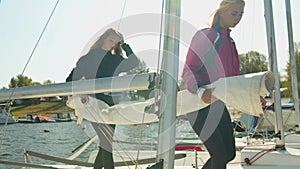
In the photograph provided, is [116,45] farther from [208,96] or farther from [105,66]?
[208,96]

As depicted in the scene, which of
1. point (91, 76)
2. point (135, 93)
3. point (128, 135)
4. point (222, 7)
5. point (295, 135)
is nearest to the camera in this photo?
point (135, 93)

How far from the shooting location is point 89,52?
6.00 feet

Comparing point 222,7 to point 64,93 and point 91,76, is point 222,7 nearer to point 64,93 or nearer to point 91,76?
point 91,76

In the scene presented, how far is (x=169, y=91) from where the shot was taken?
1.07 m

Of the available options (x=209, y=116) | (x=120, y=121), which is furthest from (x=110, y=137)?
(x=209, y=116)

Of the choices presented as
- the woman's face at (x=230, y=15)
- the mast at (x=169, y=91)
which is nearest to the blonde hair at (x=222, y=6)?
the woman's face at (x=230, y=15)

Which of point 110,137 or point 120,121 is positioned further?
point 110,137

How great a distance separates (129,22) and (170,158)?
0.95m

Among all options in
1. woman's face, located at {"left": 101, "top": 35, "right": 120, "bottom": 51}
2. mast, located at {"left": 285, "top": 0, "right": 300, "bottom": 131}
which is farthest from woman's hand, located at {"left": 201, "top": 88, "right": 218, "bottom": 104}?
mast, located at {"left": 285, "top": 0, "right": 300, "bottom": 131}

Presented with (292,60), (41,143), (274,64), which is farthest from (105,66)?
(41,143)

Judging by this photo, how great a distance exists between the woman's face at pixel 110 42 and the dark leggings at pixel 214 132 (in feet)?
2.27

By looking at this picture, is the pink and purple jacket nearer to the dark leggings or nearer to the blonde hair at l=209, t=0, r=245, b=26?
the blonde hair at l=209, t=0, r=245, b=26

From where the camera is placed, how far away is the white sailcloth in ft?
3.58

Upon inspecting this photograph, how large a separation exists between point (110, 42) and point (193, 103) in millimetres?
735
